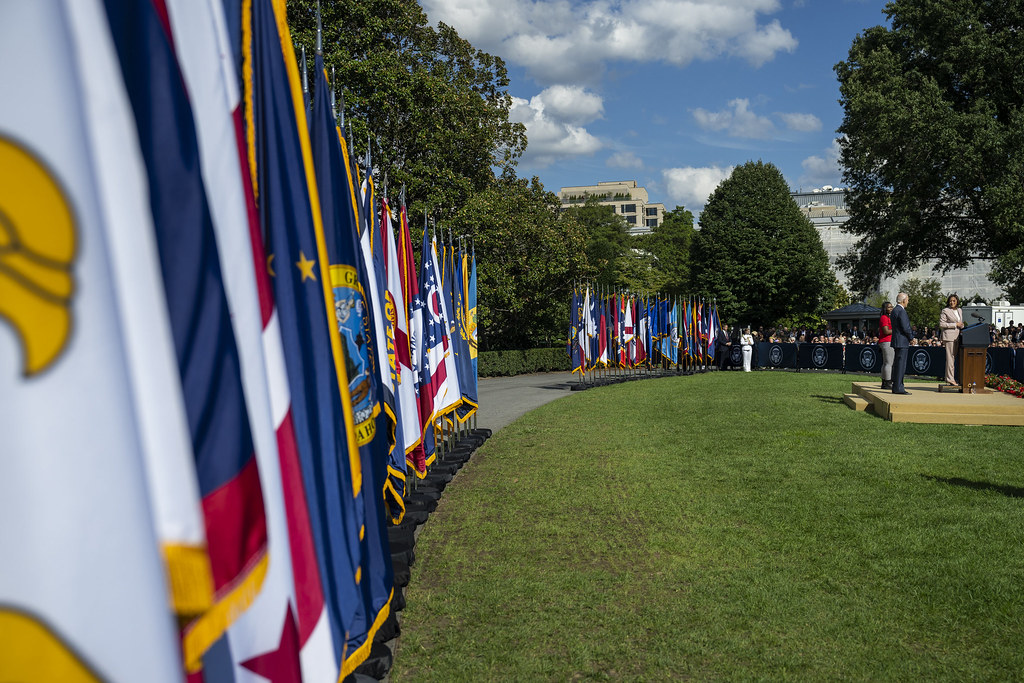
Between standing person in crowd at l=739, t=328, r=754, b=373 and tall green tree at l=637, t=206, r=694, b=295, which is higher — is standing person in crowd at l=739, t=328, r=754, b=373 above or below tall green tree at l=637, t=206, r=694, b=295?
below

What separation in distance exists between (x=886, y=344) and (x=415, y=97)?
17435 mm

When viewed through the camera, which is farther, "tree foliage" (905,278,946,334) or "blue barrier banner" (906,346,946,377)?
"tree foliage" (905,278,946,334)

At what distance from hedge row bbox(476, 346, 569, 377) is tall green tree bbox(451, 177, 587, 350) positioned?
3.90 feet

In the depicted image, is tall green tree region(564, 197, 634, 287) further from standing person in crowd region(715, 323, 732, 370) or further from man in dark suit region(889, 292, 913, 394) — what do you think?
man in dark suit region(889, 292, 913, 394)

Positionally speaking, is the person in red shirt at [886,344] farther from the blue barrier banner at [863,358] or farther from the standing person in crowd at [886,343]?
the blue barrier banner at [863,358]

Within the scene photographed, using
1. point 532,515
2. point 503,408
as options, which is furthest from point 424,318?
point 503,408

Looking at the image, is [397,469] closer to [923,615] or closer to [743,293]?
[923,615]

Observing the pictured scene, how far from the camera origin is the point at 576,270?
1409 inches

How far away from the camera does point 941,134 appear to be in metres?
29.8

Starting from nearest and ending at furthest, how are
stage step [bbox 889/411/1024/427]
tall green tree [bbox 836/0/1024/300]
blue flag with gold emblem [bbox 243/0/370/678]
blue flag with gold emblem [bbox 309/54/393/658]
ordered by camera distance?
blue flag with gold emblem [bbox 243/0/370/678]
blue flag with gold emblem [bbox 309/54/393/658]
stage step [bbox 889/411/1024/427]
tall green tree [bbox 836/0/1024/300]

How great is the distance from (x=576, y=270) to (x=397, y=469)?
2973 centimetres

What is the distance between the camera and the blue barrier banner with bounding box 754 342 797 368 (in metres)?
35.8

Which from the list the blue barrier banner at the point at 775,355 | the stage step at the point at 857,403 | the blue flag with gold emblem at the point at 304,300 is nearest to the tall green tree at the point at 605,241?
the blue barrier banner at the point at 775,355

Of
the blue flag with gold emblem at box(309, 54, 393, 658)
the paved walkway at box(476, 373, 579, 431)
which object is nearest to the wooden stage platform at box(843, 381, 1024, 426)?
the paved walkway at box(476, 373, 579, 431)
